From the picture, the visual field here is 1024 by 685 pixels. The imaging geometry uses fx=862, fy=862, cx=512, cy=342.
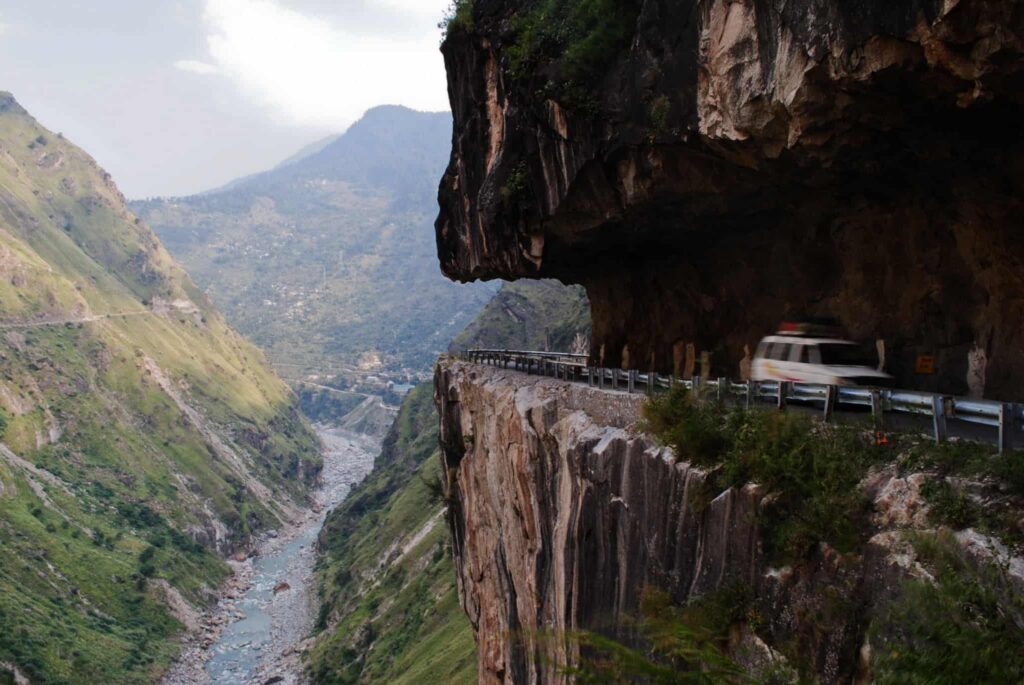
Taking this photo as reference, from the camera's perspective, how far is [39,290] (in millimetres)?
141625

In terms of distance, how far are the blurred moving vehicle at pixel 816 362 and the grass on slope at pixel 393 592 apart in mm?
34403

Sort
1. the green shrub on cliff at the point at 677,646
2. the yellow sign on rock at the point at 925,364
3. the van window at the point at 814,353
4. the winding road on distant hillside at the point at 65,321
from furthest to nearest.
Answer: the winding road on distant hillside at the point at 65,321, the yellow sign on rock at the point at 925,364, the van window at the point at 814,353, the green shrub on cliff at the point at 677,646

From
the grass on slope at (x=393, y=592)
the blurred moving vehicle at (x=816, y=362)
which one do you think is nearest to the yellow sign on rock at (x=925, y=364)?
the blurred moving vehicle at (x=816, y=362)

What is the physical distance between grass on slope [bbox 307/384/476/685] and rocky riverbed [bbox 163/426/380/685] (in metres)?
2.60

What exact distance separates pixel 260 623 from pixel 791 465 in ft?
294

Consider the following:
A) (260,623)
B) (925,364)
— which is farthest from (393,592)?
(925,364)

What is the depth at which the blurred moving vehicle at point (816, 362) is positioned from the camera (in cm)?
1792

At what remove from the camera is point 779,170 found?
18906mm

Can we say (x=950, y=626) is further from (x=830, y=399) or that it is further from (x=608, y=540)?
(x=608, y=540)

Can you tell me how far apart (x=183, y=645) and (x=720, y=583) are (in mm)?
85179

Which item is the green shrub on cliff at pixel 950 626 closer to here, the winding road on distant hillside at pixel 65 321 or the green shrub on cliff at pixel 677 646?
the green shrub on cliff at pixel 677 646

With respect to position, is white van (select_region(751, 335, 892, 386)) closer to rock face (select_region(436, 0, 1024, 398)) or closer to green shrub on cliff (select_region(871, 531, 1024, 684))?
rock face (select_region(436, 0, 1024, 398))

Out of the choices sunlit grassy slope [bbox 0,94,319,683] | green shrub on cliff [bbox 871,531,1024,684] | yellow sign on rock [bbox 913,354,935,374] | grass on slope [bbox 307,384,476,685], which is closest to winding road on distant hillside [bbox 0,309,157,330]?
sunlit grassy slope [bbox 0,94,319,683]

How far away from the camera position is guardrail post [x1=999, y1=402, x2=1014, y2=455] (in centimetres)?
1008
